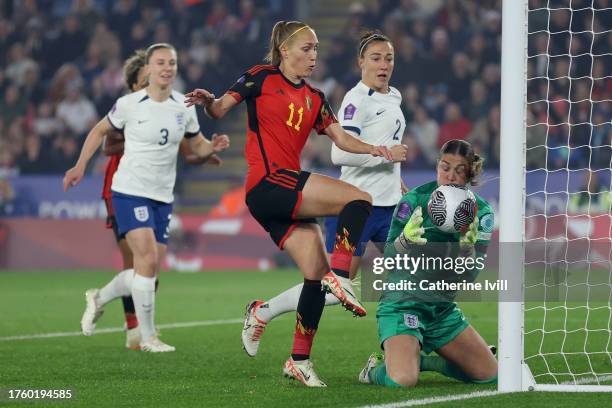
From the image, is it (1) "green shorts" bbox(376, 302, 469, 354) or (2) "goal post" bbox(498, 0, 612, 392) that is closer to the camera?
(2) "goal post" bbox(498, 0, 612, 392)

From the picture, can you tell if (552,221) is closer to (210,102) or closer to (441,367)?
(441,367)

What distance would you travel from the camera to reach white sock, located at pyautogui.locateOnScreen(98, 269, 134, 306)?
8.45m

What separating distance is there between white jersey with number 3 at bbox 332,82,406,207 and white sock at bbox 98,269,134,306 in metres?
1.90

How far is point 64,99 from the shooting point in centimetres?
2050

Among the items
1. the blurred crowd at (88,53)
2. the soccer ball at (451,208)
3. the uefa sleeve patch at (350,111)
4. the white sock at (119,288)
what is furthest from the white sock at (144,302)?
the blurred crowd at (88,53)

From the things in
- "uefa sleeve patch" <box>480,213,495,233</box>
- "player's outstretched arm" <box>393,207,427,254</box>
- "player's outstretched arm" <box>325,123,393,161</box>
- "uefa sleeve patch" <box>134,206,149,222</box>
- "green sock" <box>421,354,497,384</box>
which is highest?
"player's outstretched arm" <box>325,123,393,161</box>

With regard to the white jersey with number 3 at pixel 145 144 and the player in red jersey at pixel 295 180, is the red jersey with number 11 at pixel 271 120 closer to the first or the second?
the player in red jersey at pixel 295 180

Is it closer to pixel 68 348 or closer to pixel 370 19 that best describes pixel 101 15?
pixel 370 19

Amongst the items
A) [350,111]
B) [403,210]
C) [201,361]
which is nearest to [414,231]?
[403,210]

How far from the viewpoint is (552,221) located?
50.1ft

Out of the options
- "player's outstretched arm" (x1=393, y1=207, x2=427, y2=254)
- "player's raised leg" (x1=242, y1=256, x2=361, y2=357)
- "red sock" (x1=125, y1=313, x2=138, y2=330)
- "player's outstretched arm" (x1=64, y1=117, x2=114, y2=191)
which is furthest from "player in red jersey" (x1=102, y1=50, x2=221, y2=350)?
"player's outstretched arm" (x1=393, y1=207, x2=427, y2=254)

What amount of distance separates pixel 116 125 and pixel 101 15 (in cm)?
1394

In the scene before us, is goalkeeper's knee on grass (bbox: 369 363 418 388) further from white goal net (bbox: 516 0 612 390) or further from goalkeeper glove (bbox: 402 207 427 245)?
white goal net (bbox: 516 0 612 390)

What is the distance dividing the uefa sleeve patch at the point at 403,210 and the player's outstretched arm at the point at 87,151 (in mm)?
2870
